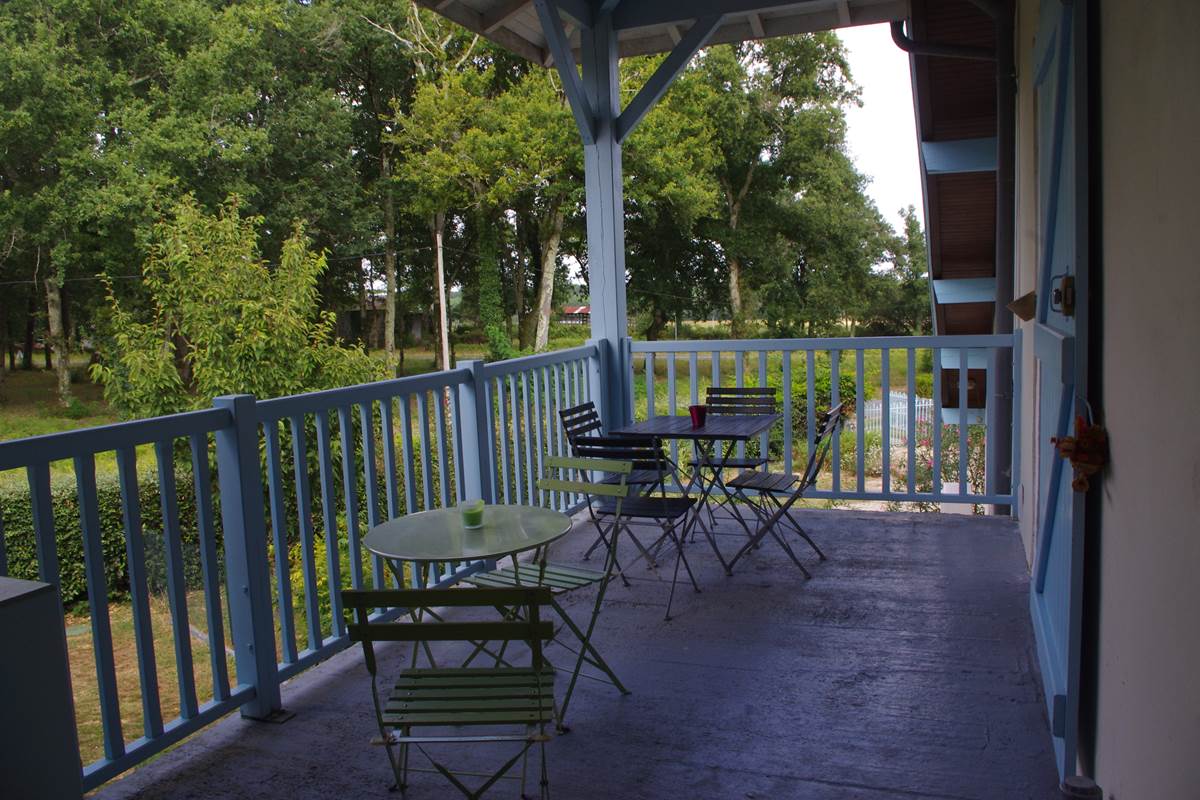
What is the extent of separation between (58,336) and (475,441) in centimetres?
2538

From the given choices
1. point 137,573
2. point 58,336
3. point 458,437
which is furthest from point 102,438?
point 58,336

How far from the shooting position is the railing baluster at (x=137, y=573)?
8.49 feet

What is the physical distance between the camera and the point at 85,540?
245 centimetres

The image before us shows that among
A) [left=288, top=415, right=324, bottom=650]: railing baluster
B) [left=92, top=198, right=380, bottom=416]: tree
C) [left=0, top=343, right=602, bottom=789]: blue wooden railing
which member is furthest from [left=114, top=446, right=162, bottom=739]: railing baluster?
[left=92, top=198, right=380, bottom=416]: tree

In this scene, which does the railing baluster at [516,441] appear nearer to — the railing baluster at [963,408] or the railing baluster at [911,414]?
the railing baluster at [911,414]

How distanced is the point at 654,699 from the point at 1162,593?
6.16ft

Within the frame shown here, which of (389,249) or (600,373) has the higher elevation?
(389,249)

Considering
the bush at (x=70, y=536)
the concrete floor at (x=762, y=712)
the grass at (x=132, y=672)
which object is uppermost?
the concrete floor at (x=762, y=712)

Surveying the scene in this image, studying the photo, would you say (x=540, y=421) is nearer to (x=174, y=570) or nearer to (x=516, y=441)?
(x=516, y=441)

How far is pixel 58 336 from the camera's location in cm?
2548

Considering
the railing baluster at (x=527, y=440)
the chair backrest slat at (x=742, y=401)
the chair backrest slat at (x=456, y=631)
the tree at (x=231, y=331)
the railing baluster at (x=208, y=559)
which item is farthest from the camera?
the tree at (x=231, y=331)

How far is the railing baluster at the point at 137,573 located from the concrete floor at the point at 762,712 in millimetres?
296

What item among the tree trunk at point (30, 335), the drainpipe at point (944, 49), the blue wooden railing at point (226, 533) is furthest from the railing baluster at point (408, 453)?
the tree trunk at point (30, 335)

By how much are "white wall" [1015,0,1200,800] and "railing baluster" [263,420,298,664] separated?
236 centimetres
